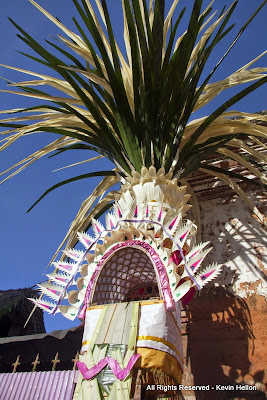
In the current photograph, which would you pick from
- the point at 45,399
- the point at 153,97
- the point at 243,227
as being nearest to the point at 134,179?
the point at 153,97

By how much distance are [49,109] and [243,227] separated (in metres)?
3.21

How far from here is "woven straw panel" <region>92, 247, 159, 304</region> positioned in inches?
133

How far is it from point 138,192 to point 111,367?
1739mm

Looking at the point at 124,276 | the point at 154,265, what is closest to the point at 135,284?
the point at 124,276

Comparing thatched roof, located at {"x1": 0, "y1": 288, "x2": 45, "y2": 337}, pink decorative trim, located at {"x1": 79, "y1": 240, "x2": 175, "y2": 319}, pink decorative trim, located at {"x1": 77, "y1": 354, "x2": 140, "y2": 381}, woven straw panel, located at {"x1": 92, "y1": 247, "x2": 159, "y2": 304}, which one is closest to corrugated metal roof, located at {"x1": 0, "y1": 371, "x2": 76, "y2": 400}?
woven straw panel, located at {"x1": 92, "y1": 247, "x2": 159, "y2": 304}

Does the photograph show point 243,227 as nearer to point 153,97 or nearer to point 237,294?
point 237,294

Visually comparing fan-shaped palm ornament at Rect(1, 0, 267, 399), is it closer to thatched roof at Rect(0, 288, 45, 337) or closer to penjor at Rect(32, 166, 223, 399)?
penjor at Rect(32, 166, 223, 399)

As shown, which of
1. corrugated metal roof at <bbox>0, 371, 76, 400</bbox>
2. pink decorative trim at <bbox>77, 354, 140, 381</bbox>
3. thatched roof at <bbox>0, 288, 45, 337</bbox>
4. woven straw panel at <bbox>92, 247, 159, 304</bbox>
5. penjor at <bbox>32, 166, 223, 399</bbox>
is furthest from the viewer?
thatched roof at <bbox>0, 288, 45, 337</bbox>

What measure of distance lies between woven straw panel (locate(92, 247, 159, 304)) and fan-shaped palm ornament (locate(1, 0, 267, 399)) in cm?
1

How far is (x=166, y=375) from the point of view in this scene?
244 cm

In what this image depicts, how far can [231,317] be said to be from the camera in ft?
12.7

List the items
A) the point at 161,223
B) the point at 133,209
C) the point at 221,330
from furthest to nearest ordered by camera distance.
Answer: the point at 221,330 → the point at 133,209 → the point at 161,223

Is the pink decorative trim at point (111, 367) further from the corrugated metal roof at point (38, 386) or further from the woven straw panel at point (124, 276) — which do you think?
the corrugated metal roof at point (38, 386)

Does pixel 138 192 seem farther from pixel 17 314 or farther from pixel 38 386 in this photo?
A: pixel 17 314
